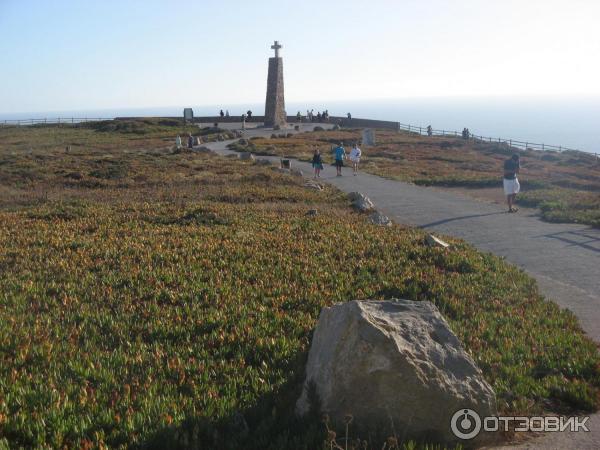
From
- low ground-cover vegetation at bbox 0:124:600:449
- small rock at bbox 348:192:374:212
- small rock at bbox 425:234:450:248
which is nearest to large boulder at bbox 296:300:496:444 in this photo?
low ground-cover vegetation at bbox 0:124:600:449

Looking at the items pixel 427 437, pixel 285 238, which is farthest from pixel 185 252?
pixel 427 437

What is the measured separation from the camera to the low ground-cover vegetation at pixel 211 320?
4898 mm

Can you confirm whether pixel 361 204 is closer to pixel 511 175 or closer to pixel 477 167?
pixel 511 175

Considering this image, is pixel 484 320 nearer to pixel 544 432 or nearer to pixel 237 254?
pixel 544 432

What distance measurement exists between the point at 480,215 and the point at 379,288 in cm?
1071

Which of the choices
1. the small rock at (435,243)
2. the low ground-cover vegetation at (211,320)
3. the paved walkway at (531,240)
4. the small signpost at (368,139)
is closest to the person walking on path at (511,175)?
the paved walkway at (531,240)

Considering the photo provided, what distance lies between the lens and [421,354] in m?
5.00

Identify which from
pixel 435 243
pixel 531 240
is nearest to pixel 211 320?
pixel 435 243

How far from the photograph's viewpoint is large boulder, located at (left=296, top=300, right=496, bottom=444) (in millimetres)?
4762

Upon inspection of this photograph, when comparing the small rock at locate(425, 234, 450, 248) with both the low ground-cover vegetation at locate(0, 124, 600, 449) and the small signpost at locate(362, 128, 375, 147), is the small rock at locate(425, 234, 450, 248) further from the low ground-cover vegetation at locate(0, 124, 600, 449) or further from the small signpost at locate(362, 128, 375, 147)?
the small signpost at locate(362, 128, 375, 147)

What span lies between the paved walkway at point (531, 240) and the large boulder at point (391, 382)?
0.78 meters

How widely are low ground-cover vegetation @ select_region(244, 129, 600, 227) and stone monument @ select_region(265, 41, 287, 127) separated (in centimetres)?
809

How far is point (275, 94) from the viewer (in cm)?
7138

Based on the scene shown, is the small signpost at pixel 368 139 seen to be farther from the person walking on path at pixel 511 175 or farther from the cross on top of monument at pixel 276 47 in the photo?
the person walking on path at pixel 511 175
